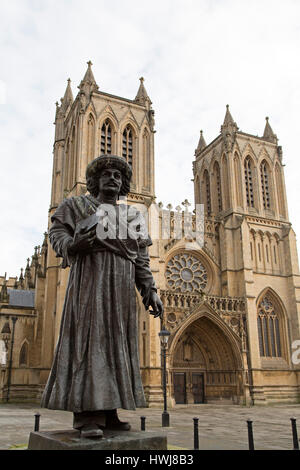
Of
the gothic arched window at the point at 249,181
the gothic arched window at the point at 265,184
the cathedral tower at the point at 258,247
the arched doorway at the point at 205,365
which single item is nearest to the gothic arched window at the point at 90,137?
the cathedral tower at the point at 258,247

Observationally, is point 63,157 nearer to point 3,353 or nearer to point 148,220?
point 148,220

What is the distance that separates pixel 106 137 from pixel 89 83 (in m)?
4.46

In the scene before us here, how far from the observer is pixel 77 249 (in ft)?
12.6

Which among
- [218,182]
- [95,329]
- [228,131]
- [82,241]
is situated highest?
[228,131]

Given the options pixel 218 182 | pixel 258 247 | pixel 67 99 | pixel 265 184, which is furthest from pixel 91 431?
pixel 67 99

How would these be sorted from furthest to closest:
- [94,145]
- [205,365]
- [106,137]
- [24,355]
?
[106,137] < [94,145] < [205,365] < [24,355]

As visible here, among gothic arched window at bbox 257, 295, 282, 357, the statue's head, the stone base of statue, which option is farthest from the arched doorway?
the stone base of statue

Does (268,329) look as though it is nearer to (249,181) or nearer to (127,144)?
(249,181)

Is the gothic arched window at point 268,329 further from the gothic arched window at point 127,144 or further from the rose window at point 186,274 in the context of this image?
the gothic arched window at point 127,144

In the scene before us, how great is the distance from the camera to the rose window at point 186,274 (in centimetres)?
3069

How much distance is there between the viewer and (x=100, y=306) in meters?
3.77

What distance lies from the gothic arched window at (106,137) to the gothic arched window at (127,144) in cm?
111

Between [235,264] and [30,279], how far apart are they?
20.8 metres

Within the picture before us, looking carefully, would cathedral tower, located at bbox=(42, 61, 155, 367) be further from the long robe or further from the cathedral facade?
the long robe
